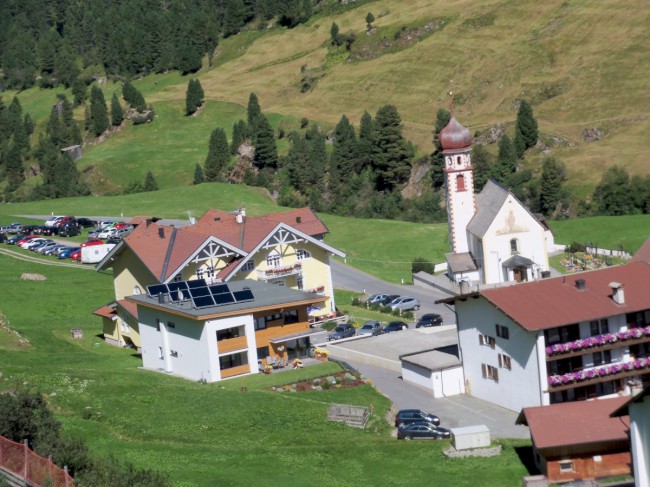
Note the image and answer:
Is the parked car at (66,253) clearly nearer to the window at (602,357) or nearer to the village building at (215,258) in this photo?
the village building at (215,258)

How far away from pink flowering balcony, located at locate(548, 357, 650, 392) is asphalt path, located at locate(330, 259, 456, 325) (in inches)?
1087

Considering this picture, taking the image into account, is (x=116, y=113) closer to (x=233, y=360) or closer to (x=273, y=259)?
(x=273, y=259)

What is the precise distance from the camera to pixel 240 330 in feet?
222

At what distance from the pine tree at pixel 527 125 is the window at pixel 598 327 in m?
86.8

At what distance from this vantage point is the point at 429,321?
8281 centimetres

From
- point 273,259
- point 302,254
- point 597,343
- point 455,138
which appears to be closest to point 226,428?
point 597,343

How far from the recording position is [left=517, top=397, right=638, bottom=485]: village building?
48906mm

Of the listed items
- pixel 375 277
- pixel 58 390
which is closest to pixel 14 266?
pixel 375 277

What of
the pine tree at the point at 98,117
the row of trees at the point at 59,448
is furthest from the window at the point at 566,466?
the pine tree at the point at 98,117

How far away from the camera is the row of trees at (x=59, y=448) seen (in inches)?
1516

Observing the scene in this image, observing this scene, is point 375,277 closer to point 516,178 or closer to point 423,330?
point 423,330

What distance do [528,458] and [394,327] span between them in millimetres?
29701

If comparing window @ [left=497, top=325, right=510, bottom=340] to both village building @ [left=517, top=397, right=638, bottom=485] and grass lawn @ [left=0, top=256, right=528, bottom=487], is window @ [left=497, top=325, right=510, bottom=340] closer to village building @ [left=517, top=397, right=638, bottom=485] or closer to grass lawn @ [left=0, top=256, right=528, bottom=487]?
grass lawn @ [left=0, top=256, right=528, bottom=487]

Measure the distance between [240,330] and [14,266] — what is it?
3968 centimetres
